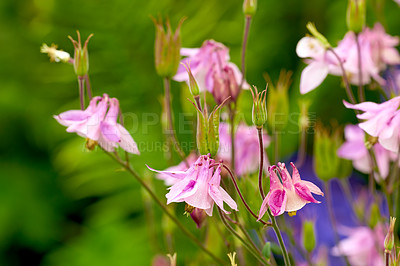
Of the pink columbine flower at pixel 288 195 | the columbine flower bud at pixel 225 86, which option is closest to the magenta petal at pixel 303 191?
the pink columbine flower at pixel 288 195

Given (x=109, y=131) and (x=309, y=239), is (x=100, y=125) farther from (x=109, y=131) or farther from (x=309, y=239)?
(x=309, y=239)

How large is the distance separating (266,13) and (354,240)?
558mm

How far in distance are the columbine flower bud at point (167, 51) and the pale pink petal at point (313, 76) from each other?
10 cm

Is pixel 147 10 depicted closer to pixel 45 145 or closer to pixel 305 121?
pixel 45 145

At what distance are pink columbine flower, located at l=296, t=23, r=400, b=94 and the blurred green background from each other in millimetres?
368

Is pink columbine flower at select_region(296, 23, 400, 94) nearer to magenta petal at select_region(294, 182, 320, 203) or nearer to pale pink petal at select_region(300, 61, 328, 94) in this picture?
pale pink petal at select_region(300, 61, 328, 94)

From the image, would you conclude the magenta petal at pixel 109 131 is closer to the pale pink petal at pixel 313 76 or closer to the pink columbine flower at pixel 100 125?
the pink columbine flower at pixel 100 125

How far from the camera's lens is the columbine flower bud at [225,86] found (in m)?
0.38

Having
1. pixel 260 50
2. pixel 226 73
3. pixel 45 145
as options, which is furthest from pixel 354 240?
pixel 45 145

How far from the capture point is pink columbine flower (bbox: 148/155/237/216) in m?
0.27

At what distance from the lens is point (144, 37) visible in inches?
33.9

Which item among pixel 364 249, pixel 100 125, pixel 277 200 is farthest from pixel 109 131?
pixel 364 249

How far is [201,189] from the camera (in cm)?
28

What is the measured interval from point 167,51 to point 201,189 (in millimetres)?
134
